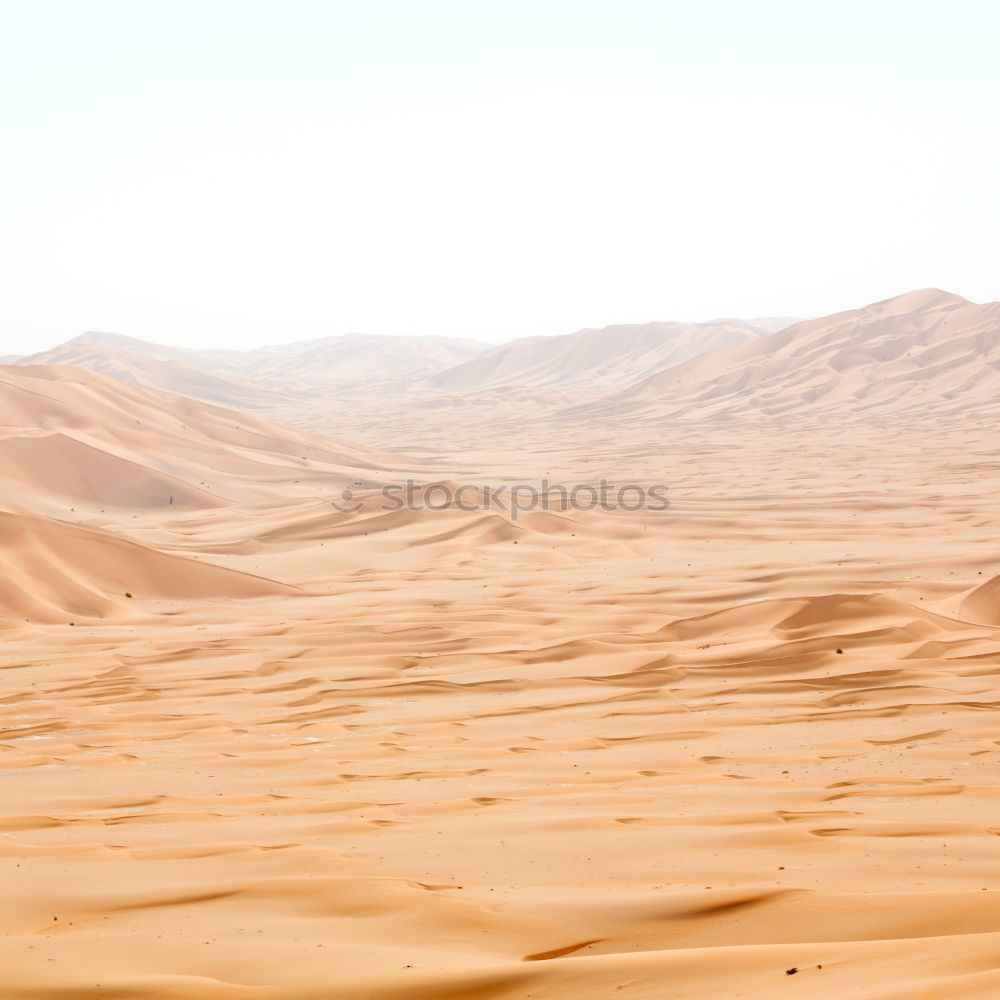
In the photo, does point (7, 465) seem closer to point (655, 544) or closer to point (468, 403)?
point (655, 544)

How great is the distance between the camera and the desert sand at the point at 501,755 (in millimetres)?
3102

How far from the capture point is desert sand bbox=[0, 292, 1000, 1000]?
310cm

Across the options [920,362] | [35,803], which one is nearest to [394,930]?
[35,803]

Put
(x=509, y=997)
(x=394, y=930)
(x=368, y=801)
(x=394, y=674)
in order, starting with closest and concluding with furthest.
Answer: (x=509, y=997)
(x=394, y=930)
(x=368, y=801)
(x=394, y=674)

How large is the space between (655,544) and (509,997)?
14429 mm

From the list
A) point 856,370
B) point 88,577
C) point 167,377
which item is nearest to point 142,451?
point 88,577

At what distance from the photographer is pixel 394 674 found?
8516 mm

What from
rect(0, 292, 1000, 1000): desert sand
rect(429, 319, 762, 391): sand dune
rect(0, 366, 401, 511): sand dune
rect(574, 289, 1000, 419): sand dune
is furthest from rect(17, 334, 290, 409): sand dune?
rect(0, 292, 1000, 1000): desert sand

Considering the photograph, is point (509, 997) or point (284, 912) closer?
point (509, 997)
